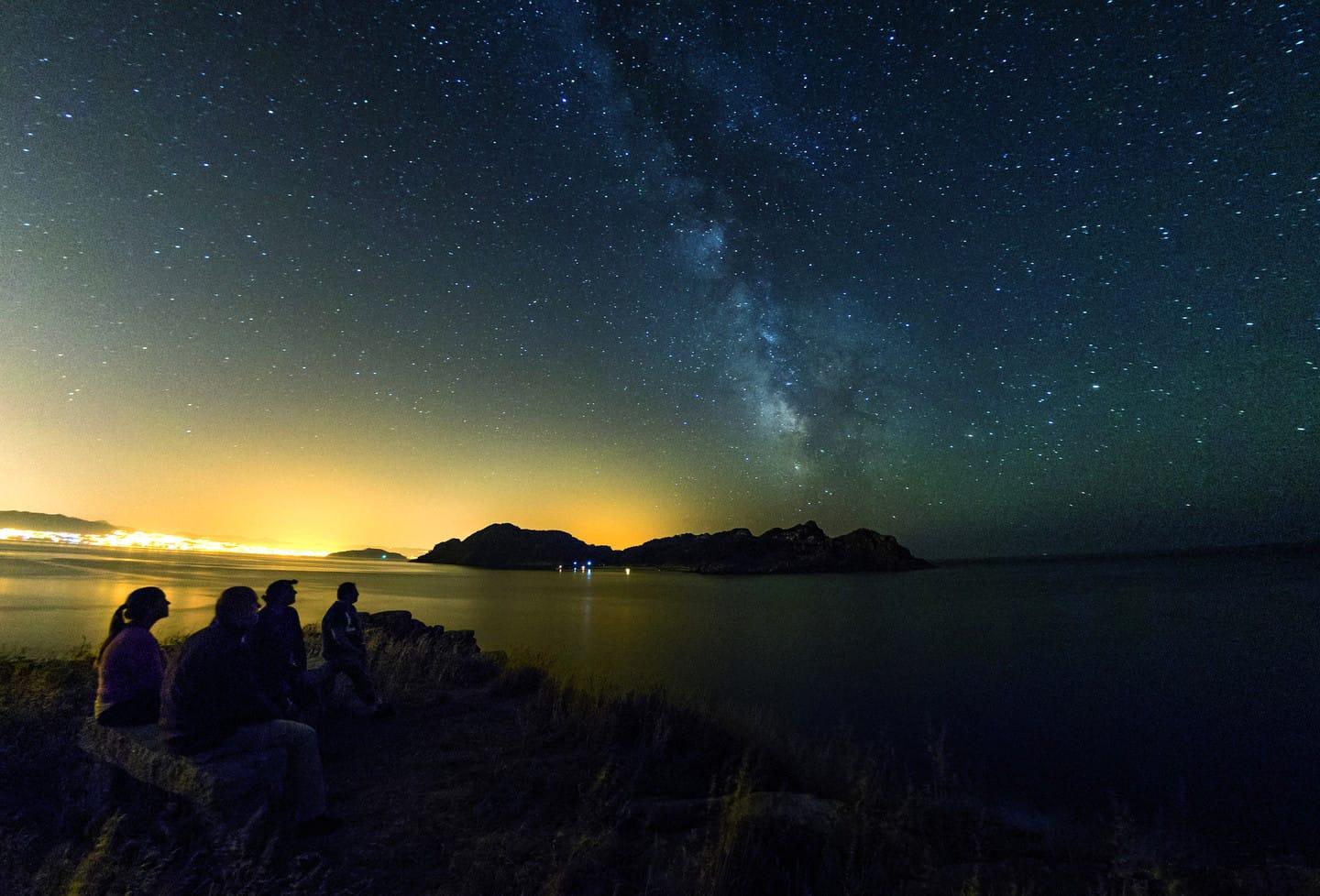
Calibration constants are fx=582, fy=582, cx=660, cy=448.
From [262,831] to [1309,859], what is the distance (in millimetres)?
13202

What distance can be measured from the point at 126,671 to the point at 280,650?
8.57 feet

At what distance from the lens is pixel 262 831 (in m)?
4.82

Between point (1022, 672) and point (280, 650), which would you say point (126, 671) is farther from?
point (1022, 672)

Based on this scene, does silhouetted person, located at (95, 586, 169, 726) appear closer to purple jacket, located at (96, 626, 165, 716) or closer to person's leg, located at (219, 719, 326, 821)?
purple jacket, located at (96, 626, 165, 716)

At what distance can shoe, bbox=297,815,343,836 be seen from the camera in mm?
5266

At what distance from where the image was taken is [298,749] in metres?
5.33

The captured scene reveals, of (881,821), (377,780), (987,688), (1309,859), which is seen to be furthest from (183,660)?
(987,688)

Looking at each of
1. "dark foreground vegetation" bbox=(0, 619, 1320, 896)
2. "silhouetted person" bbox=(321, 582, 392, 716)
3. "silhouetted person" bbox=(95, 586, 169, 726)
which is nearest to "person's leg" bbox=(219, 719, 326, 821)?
"dark foreground vegetation" bbox=(0, 619, 1320, 896)

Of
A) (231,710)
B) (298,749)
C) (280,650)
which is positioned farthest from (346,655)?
(231,710)

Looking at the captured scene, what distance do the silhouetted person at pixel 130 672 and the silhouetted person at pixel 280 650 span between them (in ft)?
6.68

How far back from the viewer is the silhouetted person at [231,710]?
16.1 ft

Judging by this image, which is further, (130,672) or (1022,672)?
(1022,672)

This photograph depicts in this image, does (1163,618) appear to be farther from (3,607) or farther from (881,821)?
(3,607)

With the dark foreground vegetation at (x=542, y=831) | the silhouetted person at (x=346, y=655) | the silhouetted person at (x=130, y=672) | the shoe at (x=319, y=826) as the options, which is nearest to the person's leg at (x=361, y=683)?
the silhouetted person at (x=346, y=655)
